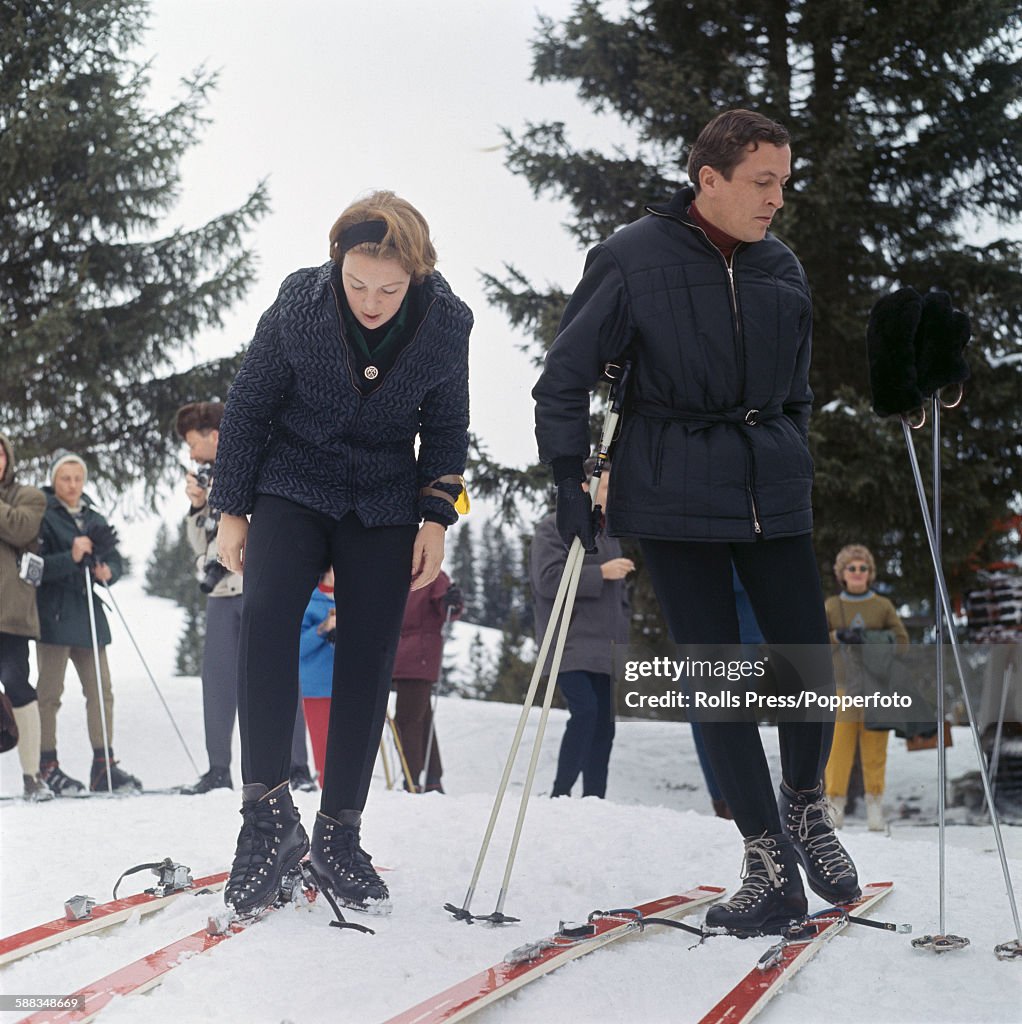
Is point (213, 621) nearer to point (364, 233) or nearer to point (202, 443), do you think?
point (202, 443)

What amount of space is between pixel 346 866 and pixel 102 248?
1031 cm

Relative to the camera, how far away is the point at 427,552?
2.81 meters

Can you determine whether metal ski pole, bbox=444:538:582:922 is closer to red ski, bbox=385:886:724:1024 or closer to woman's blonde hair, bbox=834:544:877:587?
red ski, bbox=385:886:724:1024

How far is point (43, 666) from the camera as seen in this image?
6.34 m

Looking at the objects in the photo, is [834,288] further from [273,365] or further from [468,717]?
[273,365]

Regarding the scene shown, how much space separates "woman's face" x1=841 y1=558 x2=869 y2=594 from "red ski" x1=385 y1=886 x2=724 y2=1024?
A: 401 cm

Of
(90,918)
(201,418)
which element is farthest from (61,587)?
(90,918)

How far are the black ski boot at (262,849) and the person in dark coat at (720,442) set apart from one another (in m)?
0.95

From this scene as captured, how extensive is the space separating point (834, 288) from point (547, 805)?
6.37m

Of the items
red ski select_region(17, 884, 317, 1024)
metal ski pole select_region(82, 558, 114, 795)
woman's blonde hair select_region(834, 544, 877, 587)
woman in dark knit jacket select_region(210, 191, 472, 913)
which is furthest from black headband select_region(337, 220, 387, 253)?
woman's blonde hair select_region(834, 544, 877, 587)

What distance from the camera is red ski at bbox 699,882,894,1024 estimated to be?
76.9 inches

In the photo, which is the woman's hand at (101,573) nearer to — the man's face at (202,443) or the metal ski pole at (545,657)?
the man's face at (202,443)

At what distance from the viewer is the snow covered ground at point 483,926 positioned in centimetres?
201

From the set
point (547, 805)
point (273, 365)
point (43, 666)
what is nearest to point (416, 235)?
point (273, 365)
